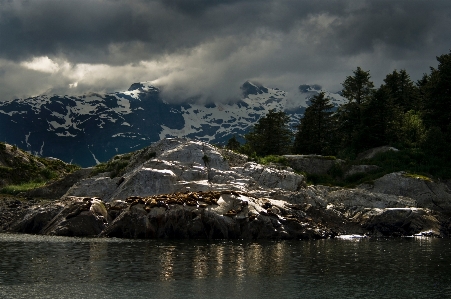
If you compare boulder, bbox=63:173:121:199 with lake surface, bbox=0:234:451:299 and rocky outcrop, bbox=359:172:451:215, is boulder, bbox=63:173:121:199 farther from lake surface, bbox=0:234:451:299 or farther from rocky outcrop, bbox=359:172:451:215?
rocky outcrop, bbox=359:172:451:215

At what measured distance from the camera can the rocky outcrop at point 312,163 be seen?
225 feet

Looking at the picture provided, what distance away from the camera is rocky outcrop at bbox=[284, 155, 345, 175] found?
6862 cm

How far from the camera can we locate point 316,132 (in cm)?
8644

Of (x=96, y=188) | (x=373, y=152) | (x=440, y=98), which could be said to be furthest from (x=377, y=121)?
(x=96, y=188)

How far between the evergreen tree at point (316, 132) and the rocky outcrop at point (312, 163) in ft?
50.4

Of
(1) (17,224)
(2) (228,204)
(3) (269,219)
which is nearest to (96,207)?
(1) (17,224)

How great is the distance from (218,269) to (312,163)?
39.9 m

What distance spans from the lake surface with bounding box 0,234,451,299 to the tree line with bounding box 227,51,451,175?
3365 cm

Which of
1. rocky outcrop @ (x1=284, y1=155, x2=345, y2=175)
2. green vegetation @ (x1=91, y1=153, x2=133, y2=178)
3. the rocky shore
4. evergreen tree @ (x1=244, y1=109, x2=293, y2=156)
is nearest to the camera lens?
the rocky shore

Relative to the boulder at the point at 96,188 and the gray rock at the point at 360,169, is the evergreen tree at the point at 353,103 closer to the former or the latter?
the gray rock at the point at 360,169

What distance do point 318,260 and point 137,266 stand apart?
11.2 metres

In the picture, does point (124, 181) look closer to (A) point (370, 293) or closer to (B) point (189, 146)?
(B) point (189, 146)

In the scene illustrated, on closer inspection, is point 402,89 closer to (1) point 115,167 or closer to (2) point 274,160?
(2) point 274,160

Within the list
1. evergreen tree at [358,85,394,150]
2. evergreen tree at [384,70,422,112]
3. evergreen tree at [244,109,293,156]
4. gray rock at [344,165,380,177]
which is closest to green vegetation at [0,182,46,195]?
evergreen tree at [244,109,293,156]
